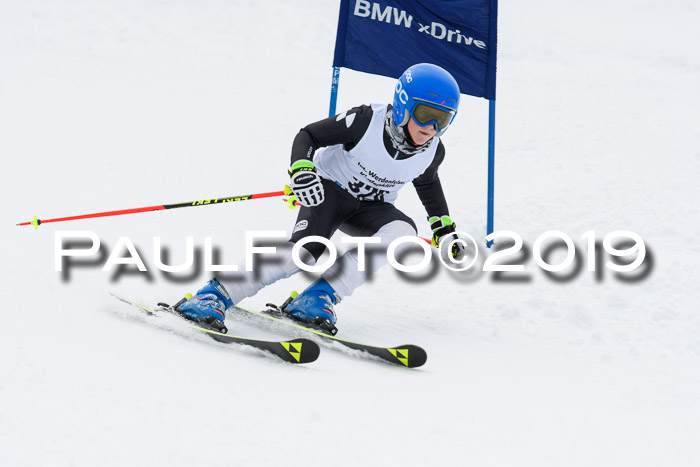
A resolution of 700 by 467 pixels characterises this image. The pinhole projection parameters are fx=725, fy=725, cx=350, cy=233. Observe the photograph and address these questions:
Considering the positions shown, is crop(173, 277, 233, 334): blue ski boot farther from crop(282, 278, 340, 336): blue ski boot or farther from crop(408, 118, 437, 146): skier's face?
crop(408, 118, 437, 146): skier's face

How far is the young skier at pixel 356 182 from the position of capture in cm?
404

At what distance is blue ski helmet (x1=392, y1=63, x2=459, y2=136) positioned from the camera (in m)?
4.00

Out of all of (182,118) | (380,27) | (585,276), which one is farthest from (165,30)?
(585,276)

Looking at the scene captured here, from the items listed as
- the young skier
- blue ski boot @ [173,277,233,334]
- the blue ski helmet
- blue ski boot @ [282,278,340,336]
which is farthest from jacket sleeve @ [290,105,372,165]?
blue ski boot @ [173,277,233,334]

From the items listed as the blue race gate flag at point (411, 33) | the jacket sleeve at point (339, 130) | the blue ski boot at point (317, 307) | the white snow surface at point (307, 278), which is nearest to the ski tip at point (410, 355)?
the white snow surface at point (307, 278)

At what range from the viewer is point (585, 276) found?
5.75m

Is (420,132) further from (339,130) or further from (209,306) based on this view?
(209,306)

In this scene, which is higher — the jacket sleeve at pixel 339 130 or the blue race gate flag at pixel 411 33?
the blue race gate flag at pixel 411 33

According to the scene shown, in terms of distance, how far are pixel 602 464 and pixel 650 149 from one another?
6282 millimetres

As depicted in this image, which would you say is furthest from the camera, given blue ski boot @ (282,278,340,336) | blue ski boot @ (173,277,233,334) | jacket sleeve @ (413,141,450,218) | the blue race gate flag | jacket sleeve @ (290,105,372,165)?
the blue race gate flag

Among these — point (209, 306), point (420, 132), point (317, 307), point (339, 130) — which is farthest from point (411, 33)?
point (209, 306)

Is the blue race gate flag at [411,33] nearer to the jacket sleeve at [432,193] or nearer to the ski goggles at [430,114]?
the jacket sleeve at [432,193]

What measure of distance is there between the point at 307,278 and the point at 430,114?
2261 millimetres

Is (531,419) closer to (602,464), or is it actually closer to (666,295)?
(602,464)
